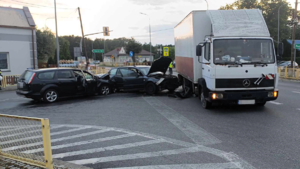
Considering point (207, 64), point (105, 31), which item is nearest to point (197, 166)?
point (207, 64)

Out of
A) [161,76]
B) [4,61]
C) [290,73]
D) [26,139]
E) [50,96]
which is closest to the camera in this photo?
[26,139]

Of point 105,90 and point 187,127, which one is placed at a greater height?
point 105,90

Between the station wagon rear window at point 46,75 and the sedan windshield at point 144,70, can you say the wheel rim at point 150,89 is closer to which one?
the sedan windshield at point 144,70

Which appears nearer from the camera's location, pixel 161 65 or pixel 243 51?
pixel 243 51

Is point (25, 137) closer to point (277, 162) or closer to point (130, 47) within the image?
point (277, 162)

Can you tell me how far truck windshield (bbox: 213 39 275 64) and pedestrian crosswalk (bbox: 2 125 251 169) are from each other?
3685 mm

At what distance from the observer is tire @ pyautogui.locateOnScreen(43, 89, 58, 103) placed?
40.1ft

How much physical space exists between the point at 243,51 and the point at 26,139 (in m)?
6.64

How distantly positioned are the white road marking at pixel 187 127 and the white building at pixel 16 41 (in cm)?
1882

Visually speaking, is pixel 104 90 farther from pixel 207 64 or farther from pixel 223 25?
pixel 223 25

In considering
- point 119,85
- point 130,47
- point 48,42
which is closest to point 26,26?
point 119,85

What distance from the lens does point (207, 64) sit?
29.5ft

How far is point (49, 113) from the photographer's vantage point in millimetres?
9984

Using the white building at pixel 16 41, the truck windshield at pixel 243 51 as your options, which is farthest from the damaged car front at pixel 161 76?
the white building at pixel 16 41
